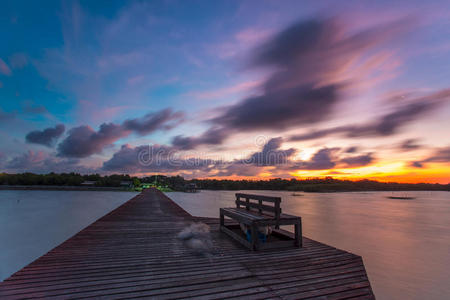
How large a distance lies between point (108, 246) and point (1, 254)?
8735 mm

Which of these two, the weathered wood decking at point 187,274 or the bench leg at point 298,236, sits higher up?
the bench leg at point 298,236

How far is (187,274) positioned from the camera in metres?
3.52

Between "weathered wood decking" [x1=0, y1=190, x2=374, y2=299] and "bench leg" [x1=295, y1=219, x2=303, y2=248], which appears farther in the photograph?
"bench leg" [x1=295, y1=219, x2=303, y2=248]

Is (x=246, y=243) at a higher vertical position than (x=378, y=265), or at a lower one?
higher

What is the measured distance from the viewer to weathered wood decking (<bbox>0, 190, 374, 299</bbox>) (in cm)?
298

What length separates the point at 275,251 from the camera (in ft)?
15.7

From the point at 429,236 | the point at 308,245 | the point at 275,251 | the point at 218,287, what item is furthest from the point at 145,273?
the point at 429,236

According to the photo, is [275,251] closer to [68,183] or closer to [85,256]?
[85,256]

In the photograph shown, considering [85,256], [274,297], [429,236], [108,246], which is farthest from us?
[429,236]

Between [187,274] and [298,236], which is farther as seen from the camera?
[298,236]

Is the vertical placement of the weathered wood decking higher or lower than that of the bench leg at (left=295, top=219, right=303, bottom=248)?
lower

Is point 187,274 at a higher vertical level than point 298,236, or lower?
lower

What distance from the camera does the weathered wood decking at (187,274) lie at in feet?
9.79

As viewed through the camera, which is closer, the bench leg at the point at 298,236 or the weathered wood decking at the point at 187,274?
the weathered wood decking at the point at 187,274
